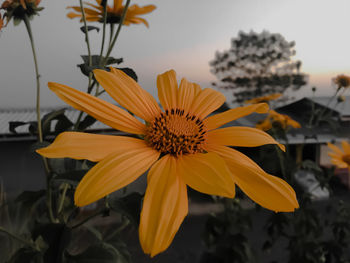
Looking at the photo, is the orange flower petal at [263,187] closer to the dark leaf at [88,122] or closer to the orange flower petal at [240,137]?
the orange flower petal at [240,137]

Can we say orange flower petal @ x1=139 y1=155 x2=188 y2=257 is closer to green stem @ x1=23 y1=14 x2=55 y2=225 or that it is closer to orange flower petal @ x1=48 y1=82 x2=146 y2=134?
orange flower petal @ x1=48 y1=82 x2=146 y2=134

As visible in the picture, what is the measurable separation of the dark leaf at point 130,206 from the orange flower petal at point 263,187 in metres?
0.10

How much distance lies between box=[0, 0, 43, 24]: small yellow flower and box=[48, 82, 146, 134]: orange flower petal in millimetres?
224

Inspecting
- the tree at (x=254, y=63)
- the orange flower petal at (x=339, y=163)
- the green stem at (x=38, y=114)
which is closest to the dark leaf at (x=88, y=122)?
the green stem at (x=38, y=114)

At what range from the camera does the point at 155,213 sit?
7.7 inches

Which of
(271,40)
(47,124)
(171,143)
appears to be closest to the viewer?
(171,143)

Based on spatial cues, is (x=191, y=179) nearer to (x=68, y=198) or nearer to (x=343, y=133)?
(x=68, y=198)

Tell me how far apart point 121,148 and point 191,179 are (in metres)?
0.07

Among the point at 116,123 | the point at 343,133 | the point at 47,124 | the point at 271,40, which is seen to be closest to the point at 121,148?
the point at 116,123

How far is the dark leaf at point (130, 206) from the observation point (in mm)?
265

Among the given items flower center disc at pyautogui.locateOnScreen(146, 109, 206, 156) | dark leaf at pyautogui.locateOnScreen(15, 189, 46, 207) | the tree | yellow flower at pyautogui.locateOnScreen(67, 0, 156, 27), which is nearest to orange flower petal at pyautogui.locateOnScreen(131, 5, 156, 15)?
yellow flower at pyautogui.locateOnScreen(67, 0, 156, 27)

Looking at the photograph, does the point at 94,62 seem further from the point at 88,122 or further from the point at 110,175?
the point at 110,175

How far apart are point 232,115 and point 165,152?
3.7 inches

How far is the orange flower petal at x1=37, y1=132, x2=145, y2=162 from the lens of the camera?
21 cm
